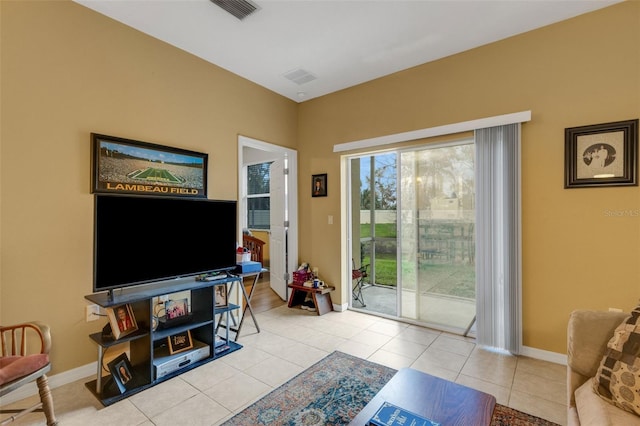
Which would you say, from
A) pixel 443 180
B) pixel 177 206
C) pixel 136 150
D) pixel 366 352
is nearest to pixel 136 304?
pixel 177 206

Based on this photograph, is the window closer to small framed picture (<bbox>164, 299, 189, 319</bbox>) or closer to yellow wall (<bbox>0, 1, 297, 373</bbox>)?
yellow wall (<bbox>0, 1, 297, 373</bbox>)

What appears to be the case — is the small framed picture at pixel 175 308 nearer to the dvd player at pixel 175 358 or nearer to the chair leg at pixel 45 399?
the dvd player at pixel 175 358

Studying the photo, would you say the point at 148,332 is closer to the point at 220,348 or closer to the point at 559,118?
the point at 220,348

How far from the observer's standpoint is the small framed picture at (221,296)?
298 cm

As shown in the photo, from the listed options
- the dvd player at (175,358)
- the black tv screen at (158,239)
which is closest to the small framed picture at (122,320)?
the black tv screen at (158,239)

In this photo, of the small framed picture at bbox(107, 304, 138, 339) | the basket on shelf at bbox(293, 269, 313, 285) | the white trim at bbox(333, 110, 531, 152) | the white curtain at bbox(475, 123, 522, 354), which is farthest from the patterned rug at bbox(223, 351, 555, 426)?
the white trim at bbox(333, 110, 531, 152)

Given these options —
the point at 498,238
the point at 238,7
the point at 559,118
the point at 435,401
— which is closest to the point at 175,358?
the point at 435,401

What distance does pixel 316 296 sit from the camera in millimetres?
3920

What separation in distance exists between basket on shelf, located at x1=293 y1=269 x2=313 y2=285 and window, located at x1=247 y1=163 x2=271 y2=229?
9.19ft

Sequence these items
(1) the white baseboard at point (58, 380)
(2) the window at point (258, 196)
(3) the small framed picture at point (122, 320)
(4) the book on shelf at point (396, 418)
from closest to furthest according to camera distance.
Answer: (4) the book on shelf at point (396, 418) < (1) the white baseboard at point (58, 380) < (3) the small framed picture at point (122, 320) < (2) the window at point (258, 196)

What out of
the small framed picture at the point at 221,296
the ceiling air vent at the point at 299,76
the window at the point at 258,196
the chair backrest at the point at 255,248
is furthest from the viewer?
the window at the point at 258,196

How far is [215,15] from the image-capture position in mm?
2541

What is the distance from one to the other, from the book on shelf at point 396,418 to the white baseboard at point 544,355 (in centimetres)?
208

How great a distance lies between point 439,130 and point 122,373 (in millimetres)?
3598
